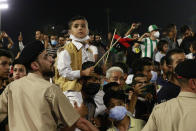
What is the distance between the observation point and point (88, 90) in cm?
538

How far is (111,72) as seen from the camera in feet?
21.7

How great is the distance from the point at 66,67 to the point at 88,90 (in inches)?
18.5

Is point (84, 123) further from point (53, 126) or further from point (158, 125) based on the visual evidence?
point (158, 125)

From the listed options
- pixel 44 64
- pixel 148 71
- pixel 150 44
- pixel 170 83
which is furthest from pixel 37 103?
pixel 150 44

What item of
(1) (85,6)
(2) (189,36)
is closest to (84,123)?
(2) (189,36)

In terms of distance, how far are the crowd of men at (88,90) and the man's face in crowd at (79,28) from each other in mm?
15

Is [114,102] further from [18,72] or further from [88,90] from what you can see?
[18,72]

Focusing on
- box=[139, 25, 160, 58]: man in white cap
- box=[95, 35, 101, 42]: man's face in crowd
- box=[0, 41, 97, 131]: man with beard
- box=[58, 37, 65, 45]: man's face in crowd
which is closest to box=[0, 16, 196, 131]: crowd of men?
box=[0, 41, 97, 131]: man with beard

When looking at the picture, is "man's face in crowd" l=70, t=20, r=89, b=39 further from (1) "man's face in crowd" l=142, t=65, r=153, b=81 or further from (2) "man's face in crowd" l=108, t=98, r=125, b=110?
(1) "man's face in crowd" l=142, t=65, r=153, b=81

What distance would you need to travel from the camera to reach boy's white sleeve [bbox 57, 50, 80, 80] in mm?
5285

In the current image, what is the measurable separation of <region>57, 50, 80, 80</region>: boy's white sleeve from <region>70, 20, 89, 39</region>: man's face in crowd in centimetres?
37

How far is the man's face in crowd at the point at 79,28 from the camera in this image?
5.55 metres

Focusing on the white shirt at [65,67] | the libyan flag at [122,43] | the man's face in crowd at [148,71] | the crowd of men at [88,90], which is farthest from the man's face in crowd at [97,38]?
the white shirt at [65,67]

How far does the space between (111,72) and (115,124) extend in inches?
64.0
